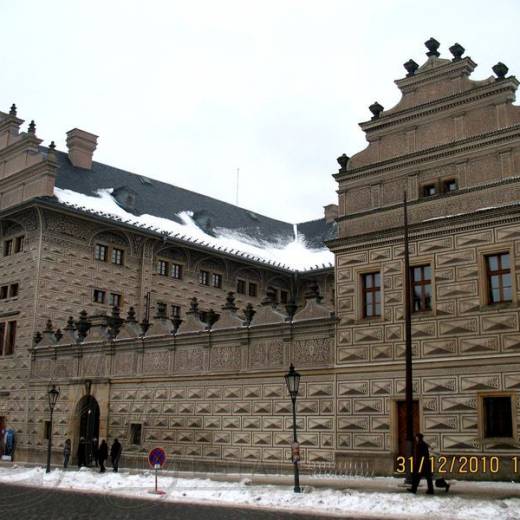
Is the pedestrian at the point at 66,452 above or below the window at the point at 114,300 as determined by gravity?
below

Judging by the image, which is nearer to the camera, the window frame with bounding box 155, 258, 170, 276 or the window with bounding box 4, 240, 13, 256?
the window with bounding box 4, 240, 13, 256

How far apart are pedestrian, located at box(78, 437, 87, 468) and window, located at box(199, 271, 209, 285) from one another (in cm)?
932

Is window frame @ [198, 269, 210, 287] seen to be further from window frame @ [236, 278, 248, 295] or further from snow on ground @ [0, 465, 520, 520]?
snow on ground @ [0, 465, 520, 520]

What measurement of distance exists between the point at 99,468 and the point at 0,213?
11.1 metres

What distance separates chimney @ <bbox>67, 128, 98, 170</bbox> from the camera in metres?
31.5

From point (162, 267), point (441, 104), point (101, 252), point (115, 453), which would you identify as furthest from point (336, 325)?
point (162, 267)

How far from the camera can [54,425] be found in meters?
25.2

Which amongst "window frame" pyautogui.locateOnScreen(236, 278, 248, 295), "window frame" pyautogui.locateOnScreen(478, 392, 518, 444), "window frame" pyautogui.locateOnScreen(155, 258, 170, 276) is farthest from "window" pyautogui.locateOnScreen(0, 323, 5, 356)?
"window frame" pyautogui.locateOnScreen(478, 392, 518, 444)

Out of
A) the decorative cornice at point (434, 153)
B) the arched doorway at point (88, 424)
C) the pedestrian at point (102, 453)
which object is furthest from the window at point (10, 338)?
the decorative cornice at point (434, 153)

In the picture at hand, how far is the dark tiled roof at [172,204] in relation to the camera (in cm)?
3061

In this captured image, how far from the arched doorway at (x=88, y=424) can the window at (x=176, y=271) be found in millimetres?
7335

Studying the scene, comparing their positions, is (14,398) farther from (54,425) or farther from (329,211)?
(329,211)

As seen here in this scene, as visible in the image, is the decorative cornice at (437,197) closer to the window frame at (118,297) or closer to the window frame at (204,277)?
the window frame at (118,297)

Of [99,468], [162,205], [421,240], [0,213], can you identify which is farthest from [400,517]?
[162,205]
